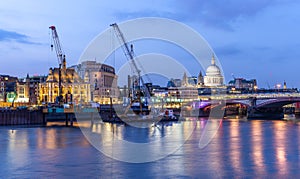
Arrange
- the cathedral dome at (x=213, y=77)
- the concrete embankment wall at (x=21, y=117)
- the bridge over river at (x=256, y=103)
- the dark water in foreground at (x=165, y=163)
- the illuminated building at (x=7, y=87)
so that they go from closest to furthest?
the dark water in foreground at (x=165, y=163) < the concrete embankment wall at (x=21, y=117) < the bridge over river at (x=256, y=103) < the illuminated building at (x=7, y=87) < the cathedral dome at (x=213, y=77)

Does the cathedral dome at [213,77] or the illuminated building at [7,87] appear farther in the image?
the cathedral dome at [213,77]

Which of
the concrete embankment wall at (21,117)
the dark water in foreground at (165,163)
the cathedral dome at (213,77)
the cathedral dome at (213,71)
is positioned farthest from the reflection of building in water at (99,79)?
the dark water in foreground at (165,163)

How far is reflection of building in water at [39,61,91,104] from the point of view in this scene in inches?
4540

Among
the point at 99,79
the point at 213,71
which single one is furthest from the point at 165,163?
the point at 213,71

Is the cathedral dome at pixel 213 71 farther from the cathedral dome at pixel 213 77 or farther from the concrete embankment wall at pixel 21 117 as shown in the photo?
the concrete embankment wall at pixel 21 117

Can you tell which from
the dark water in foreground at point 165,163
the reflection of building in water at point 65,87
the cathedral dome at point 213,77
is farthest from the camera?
the cathedral dome at point 213,77

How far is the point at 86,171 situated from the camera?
18219 millimetres

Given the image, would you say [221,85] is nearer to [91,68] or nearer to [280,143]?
[91,68]

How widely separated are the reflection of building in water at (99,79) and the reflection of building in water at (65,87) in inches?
143

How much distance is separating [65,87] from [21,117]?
63.8 m

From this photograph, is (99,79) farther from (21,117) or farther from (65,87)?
(21,117)

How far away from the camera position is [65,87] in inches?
4646

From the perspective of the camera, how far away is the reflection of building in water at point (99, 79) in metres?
130

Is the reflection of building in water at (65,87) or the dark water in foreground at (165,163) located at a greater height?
the reflection of building in water at (65,87)
